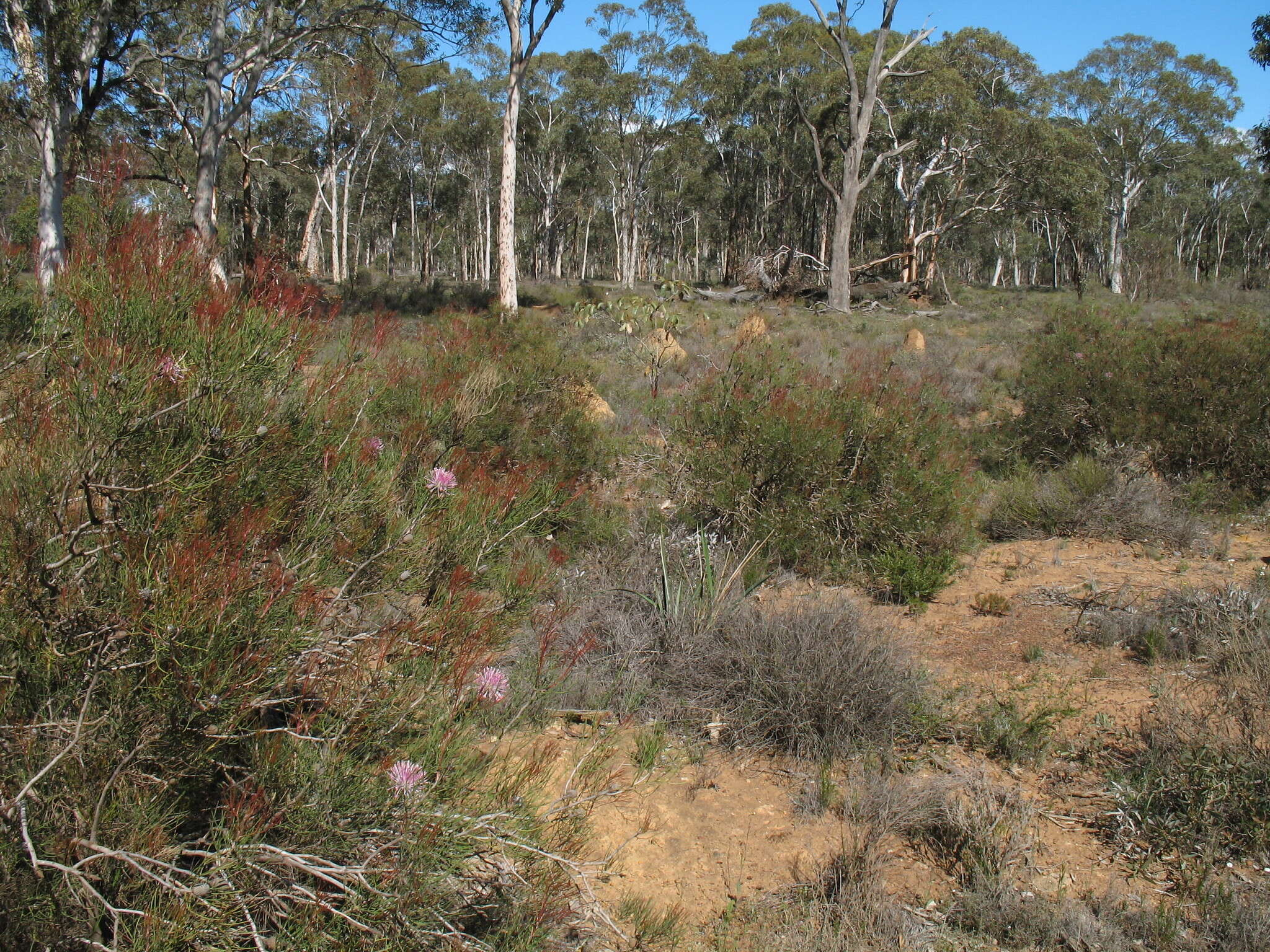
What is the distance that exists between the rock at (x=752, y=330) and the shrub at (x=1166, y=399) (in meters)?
4.21

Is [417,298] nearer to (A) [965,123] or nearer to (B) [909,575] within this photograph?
(B) [909,575]

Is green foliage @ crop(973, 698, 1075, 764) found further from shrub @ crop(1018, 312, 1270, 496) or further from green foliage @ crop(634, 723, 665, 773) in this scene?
shrub @ crop(1018, 312, 1270, 496)

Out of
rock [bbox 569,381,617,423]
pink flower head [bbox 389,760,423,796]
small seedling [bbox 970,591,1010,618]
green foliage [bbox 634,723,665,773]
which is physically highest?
rock [bbox 569,381,617,423]

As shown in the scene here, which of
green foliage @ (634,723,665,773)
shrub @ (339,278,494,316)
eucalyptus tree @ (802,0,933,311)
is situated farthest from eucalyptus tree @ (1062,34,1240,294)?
green foliage @ (634,723,665,773)

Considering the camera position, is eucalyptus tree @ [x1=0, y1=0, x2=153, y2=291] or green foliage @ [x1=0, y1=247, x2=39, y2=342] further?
eucalyptus tree @ [x1=0, y1=0, x2=153, y2=291]

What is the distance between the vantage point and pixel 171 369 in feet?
6.80

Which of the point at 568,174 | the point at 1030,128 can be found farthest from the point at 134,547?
the point at 568,174

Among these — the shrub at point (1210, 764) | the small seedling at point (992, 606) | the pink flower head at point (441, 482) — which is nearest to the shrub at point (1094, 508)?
the small seedling at point (992, 606)

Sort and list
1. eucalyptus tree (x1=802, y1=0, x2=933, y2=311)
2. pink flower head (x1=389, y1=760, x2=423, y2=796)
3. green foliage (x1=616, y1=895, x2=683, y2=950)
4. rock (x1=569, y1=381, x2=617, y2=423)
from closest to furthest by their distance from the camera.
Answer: pink flower head (x1=389, y1=760, x2=423, y2=796) → green foliage (x1=616, y1=895, x2=683, y2=950) → rock (x1=569, y1=381, x2=617, y2=423) → eucalyptus tree (x1=802, y1=0, x2=933, y2=311)

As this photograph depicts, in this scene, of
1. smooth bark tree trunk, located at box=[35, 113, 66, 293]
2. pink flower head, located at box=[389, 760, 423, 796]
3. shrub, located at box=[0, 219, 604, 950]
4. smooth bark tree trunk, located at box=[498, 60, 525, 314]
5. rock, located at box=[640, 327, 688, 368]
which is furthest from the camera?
smooth bark tree trunk, located at box=[498, 60, 525, 314]

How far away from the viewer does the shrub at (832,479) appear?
5.68 meters

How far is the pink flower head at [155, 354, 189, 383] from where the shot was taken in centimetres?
205

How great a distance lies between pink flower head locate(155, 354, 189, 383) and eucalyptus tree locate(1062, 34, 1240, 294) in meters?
40.6

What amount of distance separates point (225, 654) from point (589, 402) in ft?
19.3
